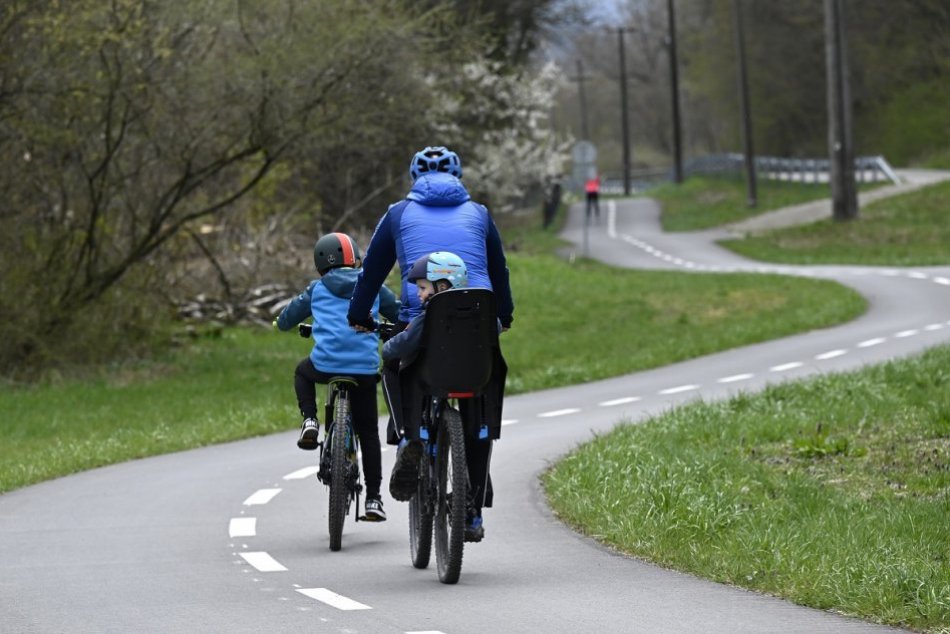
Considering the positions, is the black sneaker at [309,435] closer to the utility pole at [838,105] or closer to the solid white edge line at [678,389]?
Result: the solid white edge line at [678,389]

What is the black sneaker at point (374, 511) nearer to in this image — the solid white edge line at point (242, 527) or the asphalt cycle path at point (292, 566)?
the asphalt cycle path at point (292, 566)

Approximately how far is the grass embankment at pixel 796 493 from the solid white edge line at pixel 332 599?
5.75 ft

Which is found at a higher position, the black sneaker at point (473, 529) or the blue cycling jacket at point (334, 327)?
the blue cycling jacket at point (334, 327)

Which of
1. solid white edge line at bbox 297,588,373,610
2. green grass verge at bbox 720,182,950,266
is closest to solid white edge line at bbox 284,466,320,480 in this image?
solid white edge line at bbox 297,588,373,610

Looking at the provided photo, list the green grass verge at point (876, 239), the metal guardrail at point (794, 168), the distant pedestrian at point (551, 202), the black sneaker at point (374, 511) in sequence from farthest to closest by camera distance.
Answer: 1. the distant pedestrian at point (551, 202)
2. the metal guardrail at point (794, 168)
3. the green grass verge at point (876, 239)
4. the black sneaker at point (374, 511)

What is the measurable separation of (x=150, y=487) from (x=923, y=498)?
557cm

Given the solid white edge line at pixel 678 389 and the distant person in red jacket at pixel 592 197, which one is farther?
the distant person in red jacket at pixel 592 197

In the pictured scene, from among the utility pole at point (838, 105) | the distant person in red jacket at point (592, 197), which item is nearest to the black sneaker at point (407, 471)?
the utility pole at point (838, 105)

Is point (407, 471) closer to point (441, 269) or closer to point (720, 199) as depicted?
point (441, 269)

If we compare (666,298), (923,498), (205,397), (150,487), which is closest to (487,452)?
(923,498)

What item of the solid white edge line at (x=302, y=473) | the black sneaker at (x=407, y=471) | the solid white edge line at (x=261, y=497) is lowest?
the solid white edge line at (x=302, y=473)

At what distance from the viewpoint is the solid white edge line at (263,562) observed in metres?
9.29

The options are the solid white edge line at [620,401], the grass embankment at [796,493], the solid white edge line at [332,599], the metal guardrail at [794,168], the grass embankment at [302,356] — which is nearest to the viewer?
the solid white edge line at [332,599]

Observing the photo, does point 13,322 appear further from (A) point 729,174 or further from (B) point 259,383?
(A) point 729,174
